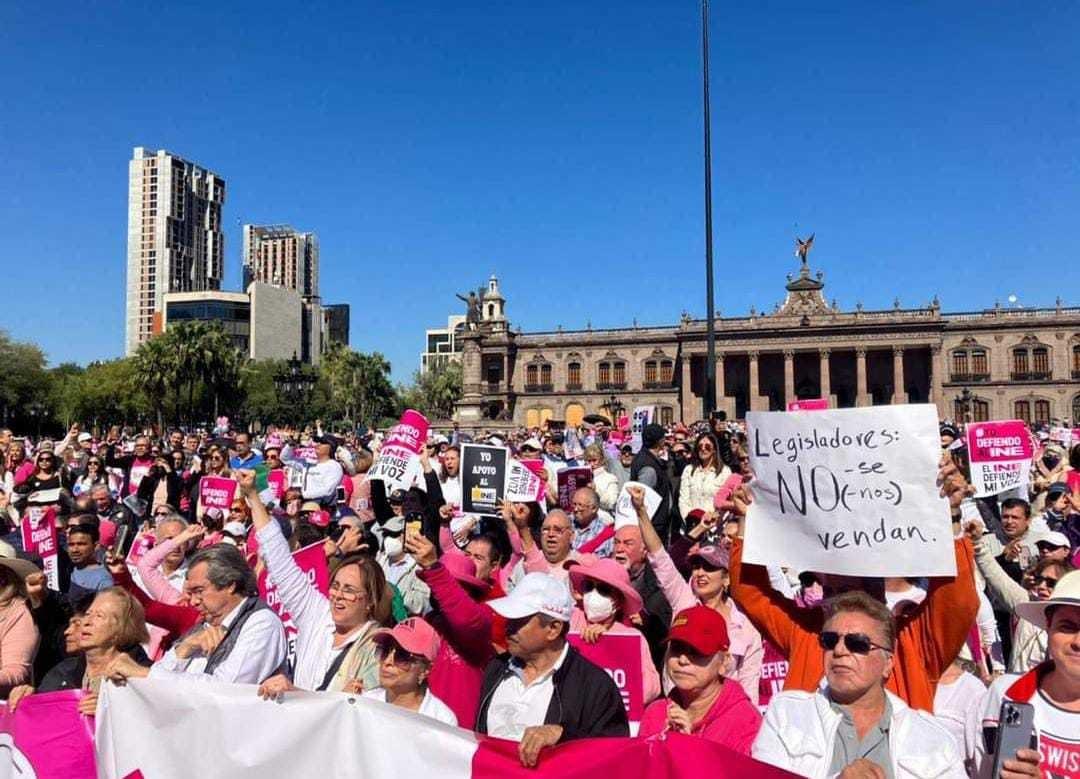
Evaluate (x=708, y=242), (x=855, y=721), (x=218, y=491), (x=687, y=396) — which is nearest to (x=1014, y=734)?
(x=855, y=721)

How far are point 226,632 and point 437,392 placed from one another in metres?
79.7

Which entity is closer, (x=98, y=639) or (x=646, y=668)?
(x=98, y=639)

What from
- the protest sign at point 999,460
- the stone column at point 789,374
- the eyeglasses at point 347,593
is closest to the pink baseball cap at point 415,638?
the eyeglasses at point 347,593

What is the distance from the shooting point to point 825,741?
2.73 m

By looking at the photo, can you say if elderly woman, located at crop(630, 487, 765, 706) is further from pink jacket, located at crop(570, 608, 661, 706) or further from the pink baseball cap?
the pink baseball cap

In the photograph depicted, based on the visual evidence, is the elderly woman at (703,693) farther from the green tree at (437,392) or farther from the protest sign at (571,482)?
the green tree at (437,392)

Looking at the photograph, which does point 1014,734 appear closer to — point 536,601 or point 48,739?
point 536,601

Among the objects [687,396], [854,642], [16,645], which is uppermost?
[687,396]

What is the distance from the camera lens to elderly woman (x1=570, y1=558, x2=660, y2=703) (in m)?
4.25

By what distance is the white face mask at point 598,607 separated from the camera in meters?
4.33

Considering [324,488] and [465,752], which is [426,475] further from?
[465,752]

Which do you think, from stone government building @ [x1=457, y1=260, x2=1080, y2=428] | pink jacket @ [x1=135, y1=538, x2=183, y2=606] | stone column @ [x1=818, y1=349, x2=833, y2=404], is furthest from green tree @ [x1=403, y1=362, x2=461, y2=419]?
pink jacket @ [x1=135, y1=538, x2=183, y2=606]

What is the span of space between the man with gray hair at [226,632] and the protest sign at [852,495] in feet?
7.23

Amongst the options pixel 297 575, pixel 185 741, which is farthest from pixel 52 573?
pixel 185 741
